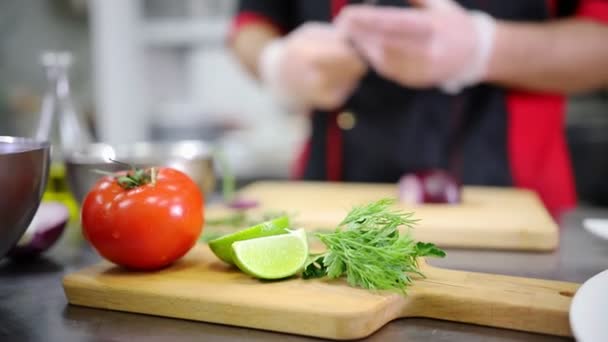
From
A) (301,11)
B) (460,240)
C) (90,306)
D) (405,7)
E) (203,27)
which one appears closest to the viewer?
(90,306)

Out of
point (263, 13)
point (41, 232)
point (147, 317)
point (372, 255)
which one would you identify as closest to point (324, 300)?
point (372, 255)

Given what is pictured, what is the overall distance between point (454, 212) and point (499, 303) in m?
0.46

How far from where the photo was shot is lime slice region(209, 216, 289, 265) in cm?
67

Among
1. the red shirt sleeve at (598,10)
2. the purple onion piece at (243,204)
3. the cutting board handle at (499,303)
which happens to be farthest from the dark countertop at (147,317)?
the red shirt sleeve at (598,10)

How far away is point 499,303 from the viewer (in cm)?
58

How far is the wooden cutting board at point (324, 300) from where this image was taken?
1.86 ft

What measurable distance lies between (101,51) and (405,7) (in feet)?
5.45

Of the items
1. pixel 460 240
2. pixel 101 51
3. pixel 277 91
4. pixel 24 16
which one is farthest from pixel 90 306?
pixel 24 16

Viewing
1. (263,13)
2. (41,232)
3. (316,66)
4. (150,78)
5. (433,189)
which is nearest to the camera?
(41,232)

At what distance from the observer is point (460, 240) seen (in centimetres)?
92

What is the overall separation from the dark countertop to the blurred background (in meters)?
1.67

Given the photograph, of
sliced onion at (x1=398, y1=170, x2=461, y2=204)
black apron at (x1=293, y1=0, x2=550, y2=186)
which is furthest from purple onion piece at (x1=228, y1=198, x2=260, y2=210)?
black apron at (x1=293, y1=0, x2=550, y2=186)

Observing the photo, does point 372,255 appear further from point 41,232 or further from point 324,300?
point 41,232

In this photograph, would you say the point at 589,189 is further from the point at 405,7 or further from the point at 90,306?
the point at 90,306
